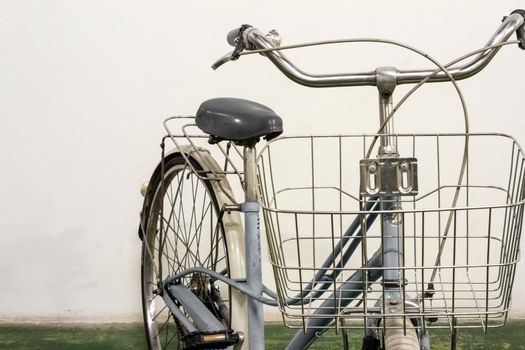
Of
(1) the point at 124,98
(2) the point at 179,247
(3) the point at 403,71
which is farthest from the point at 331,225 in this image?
(1) the point at 124,98

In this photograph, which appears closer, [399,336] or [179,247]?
[399,336]

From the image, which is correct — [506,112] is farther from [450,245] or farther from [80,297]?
[80,297]

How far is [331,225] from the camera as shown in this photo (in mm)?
1239

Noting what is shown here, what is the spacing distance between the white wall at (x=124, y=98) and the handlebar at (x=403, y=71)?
119cm

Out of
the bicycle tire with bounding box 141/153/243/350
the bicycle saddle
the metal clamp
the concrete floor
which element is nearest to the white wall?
the concrete floor

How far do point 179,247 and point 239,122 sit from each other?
1195 millimetres

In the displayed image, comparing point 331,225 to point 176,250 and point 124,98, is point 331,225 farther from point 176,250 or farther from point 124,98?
point 124,98

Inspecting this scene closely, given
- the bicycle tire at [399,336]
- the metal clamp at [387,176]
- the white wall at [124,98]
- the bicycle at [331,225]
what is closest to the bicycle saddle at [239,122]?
the bicycle at [331,225]

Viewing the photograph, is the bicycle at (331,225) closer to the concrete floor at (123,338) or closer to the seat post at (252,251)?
the seat post at (252,251)

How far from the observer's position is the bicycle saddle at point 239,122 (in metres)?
1.37

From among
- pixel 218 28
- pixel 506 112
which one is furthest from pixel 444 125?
pixel 218 28

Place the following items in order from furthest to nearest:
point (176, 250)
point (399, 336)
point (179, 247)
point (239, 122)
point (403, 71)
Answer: point (179, 247) → point (176, 250) → point (239, 122) → point (403, 71) → point (399, 336)

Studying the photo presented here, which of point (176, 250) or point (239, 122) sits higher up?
point (239, 122)

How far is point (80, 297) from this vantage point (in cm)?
269
